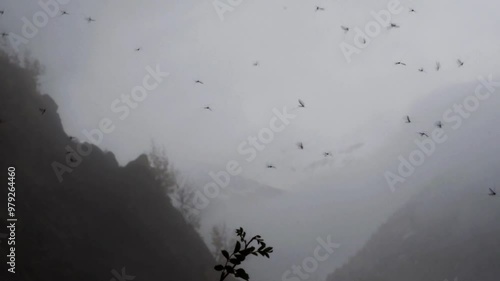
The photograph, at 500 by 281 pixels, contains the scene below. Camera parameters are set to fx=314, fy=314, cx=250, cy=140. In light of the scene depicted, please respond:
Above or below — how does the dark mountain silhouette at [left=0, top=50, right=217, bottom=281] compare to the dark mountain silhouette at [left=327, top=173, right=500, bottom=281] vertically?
above

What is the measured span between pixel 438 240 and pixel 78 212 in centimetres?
8607

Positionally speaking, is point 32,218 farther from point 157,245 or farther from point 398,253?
point 398,253

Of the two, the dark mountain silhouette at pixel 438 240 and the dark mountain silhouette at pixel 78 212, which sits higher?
the dark mountain silhouette at pixel 78 212

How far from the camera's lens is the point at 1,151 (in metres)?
17.5

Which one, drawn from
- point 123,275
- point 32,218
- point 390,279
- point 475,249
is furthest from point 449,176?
point 32,218

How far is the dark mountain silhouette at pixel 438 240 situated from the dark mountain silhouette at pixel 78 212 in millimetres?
63988

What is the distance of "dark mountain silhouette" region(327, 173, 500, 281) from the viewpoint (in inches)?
2625

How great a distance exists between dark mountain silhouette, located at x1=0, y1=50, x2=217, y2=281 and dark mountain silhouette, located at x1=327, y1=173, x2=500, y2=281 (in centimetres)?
6399

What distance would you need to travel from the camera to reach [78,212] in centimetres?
2017

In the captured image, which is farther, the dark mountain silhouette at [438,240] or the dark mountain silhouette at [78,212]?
the dark mountain silhouette at [438,240]

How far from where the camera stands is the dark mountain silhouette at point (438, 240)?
219 feet

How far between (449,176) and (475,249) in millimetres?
26024

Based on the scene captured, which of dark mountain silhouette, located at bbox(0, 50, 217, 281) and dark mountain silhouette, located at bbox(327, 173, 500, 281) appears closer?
dark mountain silhouette, located at bbox(0, 50, 217, 281)

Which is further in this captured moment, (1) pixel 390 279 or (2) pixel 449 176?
(2) pixel 449 176
